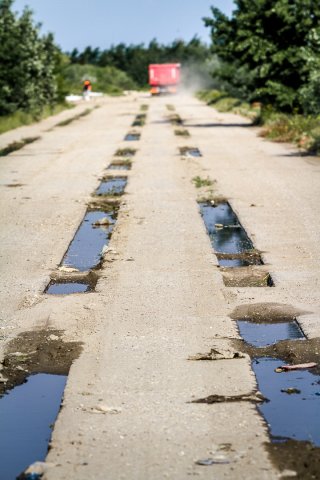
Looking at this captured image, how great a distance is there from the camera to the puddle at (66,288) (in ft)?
27.8

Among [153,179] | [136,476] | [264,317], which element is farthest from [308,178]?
[136,476]

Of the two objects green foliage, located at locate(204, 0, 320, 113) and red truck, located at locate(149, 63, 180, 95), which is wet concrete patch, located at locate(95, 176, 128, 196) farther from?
red truck, located at locate(149, 63, 180, 95)

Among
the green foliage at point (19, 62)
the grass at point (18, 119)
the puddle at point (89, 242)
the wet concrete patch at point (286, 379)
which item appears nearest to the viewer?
the wet concrete patch at point (286, 379)

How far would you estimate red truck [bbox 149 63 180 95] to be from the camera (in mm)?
87250

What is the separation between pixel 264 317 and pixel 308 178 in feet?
31.2

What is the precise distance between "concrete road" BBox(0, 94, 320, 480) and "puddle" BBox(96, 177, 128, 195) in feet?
0.74

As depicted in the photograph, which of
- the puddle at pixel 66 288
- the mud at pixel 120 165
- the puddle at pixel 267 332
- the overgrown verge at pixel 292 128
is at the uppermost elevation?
the puddle at pixel 267 332

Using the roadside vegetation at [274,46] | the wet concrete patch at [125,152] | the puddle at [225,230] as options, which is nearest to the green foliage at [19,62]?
the roadside vegetation at [274,46]

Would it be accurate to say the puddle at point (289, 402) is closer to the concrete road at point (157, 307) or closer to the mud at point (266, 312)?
the concrete road at point (157, 307)

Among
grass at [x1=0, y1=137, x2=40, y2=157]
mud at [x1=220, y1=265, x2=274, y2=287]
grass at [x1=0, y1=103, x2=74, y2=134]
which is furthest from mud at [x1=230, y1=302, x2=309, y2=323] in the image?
grass at [x1=0, y1=103, x2=74, y2=134]

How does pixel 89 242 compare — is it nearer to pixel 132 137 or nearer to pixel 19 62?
pixel 132 137

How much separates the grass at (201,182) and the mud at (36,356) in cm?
908

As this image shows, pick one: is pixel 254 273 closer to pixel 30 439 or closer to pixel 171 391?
pixel 171 391

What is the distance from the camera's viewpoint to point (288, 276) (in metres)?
8.77
